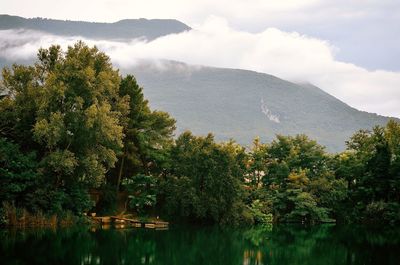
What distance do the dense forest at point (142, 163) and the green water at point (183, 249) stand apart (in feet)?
18.7

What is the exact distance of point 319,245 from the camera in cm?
2781

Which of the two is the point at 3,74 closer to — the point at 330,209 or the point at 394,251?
the point at 394,251

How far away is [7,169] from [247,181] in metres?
27.4

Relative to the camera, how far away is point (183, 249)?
79.0ft

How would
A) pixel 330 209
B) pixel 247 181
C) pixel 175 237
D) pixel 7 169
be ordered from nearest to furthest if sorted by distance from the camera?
pixel 175 237
pixel 7 169
pixel 330 209
pixel 247 181

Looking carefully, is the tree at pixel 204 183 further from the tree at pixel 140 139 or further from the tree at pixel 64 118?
the tree at pixel 64 118

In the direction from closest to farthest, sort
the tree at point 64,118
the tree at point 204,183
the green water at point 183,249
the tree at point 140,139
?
the green water at point 183,249 < the tree at point 64,118 < the tree at point 204,183 < the tree at point 140,139

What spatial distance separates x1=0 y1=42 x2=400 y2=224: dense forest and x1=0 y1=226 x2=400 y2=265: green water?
224 inches

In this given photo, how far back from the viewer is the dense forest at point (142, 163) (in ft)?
116

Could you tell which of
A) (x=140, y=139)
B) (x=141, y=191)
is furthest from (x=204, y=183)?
(x=140, y=139)

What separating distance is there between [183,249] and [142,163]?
2219 cm

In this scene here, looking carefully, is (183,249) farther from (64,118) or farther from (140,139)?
(140,139)

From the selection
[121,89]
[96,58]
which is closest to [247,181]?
[121,89]

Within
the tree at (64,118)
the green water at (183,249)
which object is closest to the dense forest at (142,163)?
the tree at (64,118)
